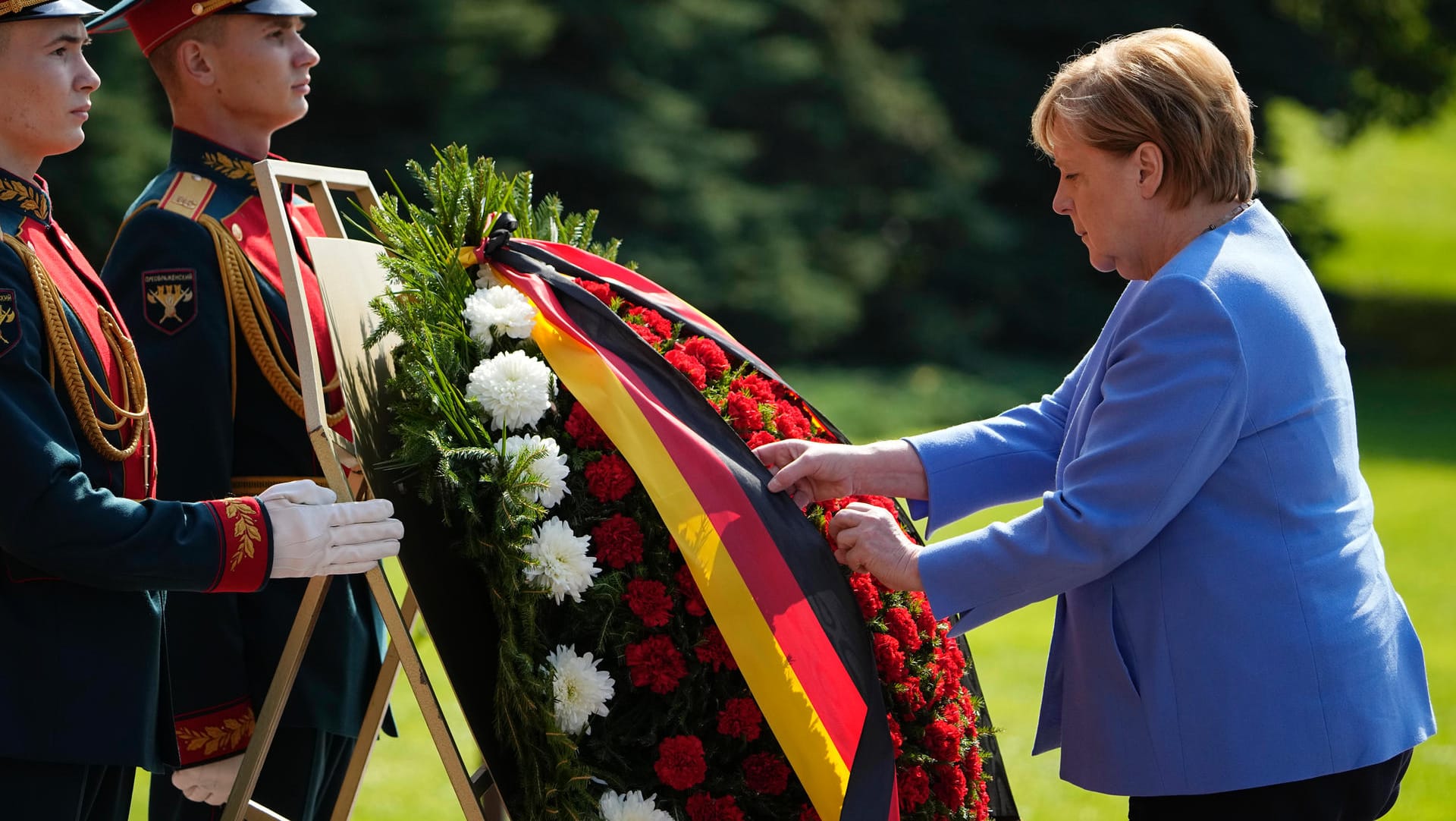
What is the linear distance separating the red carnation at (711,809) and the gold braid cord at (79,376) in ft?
3.59

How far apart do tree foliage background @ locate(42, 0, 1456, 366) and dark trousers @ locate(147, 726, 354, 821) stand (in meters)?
10.4

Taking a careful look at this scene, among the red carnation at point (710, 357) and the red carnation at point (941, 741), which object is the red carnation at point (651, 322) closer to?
the red carnation at point (710, 357)

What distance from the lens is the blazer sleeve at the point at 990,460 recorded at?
2732 millimetres

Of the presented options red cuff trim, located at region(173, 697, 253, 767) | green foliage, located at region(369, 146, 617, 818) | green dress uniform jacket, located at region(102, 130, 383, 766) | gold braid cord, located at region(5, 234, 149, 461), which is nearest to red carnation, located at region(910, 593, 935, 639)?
green foliage, located at region(369, 146, 617, 818)

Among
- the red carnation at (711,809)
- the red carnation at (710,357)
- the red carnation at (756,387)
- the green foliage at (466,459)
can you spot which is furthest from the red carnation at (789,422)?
the red carnation at (711,809)

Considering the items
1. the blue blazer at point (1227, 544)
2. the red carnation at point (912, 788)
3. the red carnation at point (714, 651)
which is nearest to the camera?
the blue blazer at point (1227, 544)

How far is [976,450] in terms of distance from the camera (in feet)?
9.04

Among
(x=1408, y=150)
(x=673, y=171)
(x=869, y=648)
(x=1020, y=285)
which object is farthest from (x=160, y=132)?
(x=1408, y=150)

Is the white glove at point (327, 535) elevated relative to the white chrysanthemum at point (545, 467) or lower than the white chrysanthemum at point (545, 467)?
lower

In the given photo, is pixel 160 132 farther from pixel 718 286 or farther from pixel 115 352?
pixel 115 352

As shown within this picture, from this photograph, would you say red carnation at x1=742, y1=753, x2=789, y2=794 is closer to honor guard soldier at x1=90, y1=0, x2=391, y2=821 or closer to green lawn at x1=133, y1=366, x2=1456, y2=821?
green lawn at x1=133, y1=366, x2=1456, y2=821

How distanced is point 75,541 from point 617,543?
846 millimetres

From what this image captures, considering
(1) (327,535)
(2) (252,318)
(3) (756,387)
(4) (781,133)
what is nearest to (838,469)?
(3) (756,387)

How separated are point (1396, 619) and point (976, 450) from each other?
0.79 m
